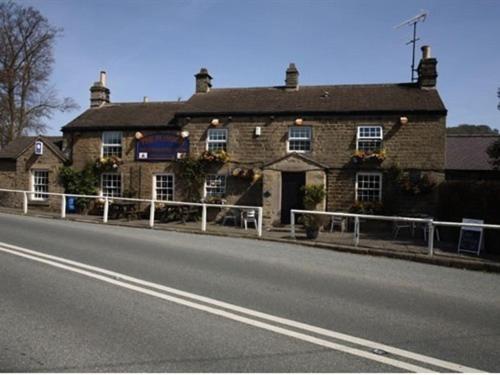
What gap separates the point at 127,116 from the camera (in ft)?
72.1

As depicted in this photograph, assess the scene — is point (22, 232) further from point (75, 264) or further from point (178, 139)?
point (178, 139)

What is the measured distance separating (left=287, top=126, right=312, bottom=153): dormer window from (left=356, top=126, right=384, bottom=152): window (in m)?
2.21

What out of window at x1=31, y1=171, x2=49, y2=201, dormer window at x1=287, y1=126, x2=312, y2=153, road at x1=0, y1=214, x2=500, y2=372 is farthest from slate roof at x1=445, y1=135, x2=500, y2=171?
window at x1=31, y1=171, x2=49, y2=201

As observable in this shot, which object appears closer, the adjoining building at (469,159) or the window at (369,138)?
Result: the window at (369,138)

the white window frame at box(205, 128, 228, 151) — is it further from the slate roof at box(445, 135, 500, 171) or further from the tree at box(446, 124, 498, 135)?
the tree at box(446, 124, 498, 135)

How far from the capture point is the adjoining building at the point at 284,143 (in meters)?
17.0

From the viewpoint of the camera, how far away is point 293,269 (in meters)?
8.20

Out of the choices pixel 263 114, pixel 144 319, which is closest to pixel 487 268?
pixel 144 319

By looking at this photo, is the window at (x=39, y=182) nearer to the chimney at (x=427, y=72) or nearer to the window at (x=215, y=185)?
the window at (x=215, y=185)

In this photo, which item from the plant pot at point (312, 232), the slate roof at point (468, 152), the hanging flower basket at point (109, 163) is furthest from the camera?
the slate roof at point (468, 152)

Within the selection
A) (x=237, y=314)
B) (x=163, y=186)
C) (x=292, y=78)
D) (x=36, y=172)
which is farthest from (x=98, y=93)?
(x=237, y=314)

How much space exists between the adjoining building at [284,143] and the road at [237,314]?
8.47m

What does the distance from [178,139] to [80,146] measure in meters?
5.83

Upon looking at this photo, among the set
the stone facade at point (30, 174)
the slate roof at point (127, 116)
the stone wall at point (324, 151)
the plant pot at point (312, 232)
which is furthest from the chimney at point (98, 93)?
the plant pot at point (312, 232)
